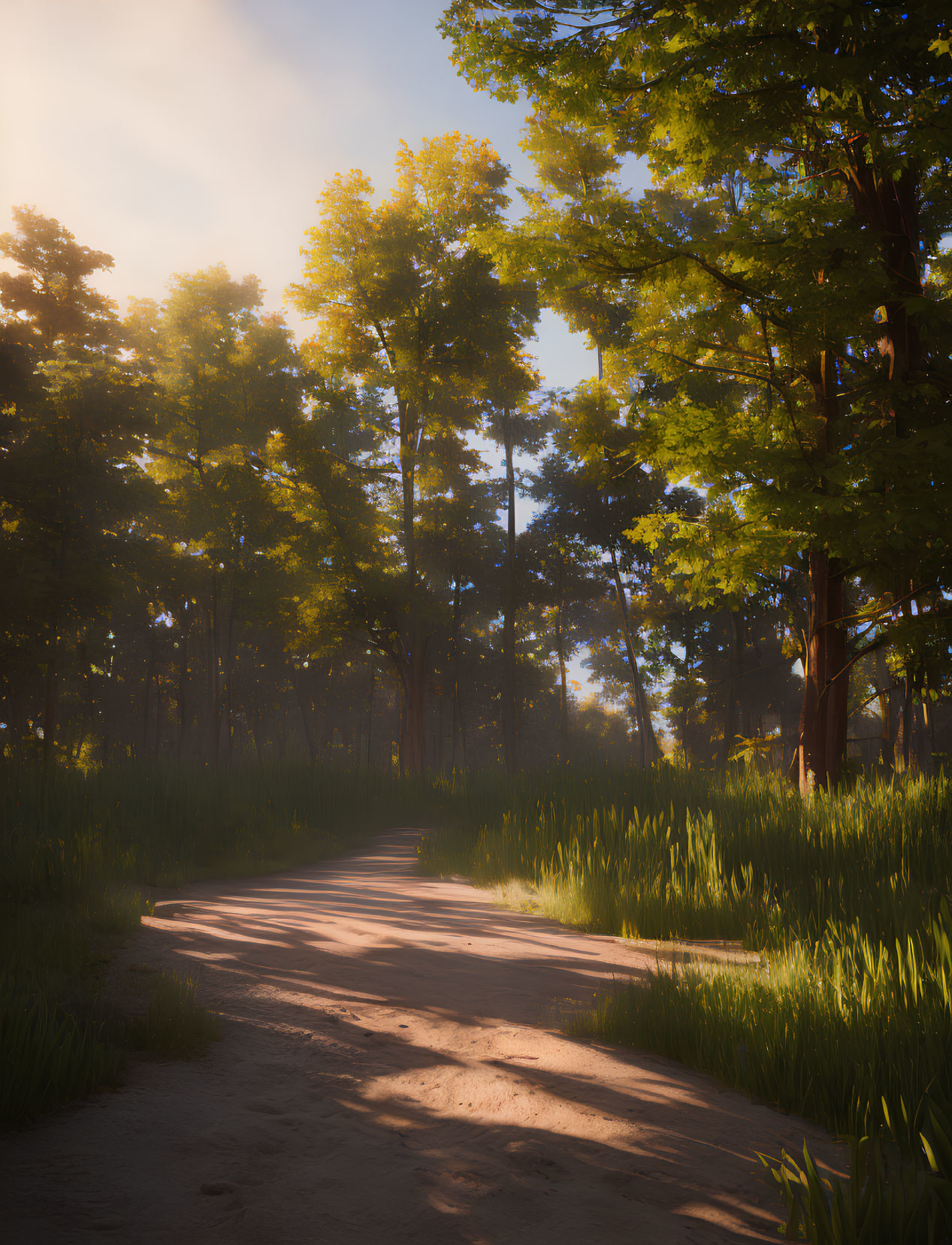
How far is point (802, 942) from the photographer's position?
172 inches

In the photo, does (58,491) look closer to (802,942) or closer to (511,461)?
(511,461)

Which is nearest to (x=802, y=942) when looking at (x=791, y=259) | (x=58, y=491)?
(x=791, y=259)

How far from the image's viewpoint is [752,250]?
786cm

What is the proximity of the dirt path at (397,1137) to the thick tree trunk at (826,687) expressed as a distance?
6371 millimetres

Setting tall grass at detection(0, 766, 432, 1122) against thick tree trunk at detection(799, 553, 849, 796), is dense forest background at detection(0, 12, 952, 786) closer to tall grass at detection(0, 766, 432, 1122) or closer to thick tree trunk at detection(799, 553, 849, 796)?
thick tree trunk at detection(799, 553, 849, 796)

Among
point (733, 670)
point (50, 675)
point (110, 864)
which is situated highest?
point (733, 670)

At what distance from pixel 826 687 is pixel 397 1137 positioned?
859 centimetres

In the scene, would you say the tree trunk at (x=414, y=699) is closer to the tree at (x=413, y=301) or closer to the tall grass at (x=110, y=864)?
the tree at (x=413, y=301)

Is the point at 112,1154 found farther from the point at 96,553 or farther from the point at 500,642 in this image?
the point at 500,642

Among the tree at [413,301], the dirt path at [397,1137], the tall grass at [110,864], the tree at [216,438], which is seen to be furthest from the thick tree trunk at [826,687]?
the tree at [216,438]

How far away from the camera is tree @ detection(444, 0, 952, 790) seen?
6.38m

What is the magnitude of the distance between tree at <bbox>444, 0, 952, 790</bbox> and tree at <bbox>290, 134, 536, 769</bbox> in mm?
9582

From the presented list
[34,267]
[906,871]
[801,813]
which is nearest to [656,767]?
[801,813]

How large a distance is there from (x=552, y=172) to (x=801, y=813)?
19866mm
